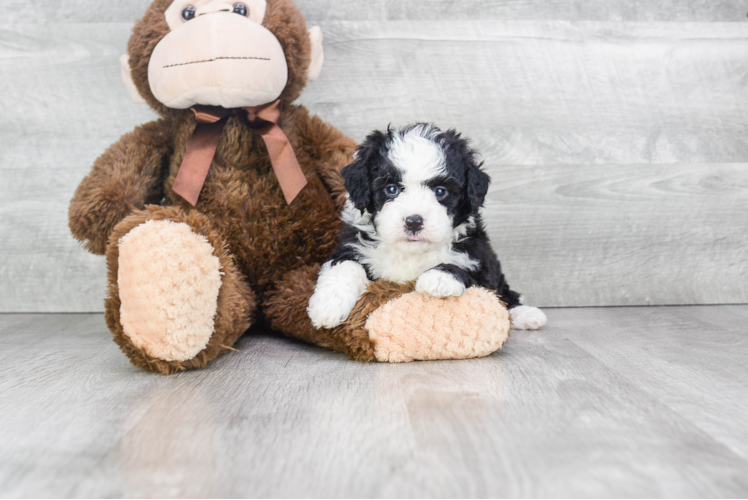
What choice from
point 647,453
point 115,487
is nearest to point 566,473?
point 647,453

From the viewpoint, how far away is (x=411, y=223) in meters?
1.41

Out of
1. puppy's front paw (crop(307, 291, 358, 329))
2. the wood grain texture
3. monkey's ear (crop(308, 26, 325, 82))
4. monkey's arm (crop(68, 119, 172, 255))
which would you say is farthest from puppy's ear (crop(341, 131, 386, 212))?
the wood grain texture

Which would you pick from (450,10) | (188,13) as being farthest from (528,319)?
(188,13)

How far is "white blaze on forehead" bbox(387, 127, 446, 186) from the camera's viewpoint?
1462 millimetres

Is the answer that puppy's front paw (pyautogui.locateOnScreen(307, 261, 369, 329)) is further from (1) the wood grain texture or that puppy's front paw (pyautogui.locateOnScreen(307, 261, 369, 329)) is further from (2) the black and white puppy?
(1) the wood grain texture

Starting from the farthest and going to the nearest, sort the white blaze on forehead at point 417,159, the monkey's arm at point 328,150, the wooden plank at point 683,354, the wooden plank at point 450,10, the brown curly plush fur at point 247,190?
1. the wooden plank at point 450,10
2. the monkey's arm at point 328,150
3. the brown curly plush fur at point 247,190
4. the white blaze on forehead at point 417,159
5. the wooden plank at point 683,354

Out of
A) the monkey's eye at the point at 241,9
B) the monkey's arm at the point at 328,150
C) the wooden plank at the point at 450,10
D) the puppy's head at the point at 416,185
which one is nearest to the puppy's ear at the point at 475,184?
the puppy's head at the point at 416,185

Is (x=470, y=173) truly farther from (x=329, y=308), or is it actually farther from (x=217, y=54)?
(x=217, y=54)

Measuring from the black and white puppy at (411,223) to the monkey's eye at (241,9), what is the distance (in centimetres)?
52

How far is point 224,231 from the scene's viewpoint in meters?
1.73

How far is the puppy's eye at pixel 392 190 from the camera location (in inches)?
58.4

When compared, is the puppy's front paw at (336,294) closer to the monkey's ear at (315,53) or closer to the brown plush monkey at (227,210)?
the brown plush monkey at (227,210)

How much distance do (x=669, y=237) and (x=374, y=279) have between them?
127cm

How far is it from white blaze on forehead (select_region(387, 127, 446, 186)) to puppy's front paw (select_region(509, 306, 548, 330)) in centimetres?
61
